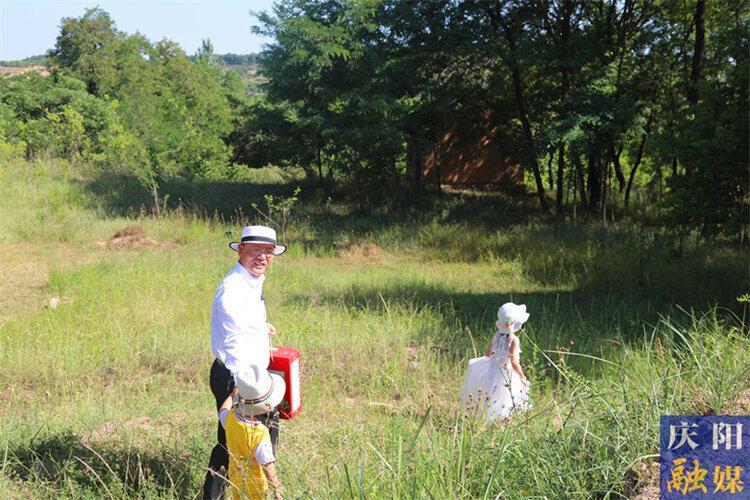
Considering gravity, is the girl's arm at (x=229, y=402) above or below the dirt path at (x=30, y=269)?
above

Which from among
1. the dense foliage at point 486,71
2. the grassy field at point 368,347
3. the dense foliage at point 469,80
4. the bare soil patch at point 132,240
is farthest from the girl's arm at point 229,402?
the dense foliage at point 486,71

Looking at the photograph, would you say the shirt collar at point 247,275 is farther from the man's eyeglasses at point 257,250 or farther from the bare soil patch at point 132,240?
the bare soil patch at point 132,240

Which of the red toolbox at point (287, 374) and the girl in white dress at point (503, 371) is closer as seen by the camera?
the red toolbox at point (287, 374)

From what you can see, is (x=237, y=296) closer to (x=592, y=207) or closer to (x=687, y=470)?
(x=687, y=470)

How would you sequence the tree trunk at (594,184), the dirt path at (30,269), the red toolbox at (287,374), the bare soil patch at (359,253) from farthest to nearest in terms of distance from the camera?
the tree trunk at (594,184)
the bare soil patch at (359,253)
the dirt path at (30,269)
the red toolbox at (287,374)

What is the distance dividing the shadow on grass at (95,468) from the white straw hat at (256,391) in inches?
31.5

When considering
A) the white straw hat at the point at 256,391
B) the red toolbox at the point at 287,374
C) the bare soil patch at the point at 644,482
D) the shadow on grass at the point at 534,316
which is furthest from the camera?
the shadow on grass at the point at 534,316

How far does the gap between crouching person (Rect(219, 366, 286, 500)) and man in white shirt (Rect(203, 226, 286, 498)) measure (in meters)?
0.08

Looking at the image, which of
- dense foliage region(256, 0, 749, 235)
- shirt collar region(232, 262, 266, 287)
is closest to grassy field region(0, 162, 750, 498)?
shirt collar region(232, 262, 266, 287)

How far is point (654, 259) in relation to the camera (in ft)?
39.7

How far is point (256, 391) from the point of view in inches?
122

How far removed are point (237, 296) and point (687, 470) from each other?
91.2 inches

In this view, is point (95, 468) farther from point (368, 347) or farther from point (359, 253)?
point (359, 253)

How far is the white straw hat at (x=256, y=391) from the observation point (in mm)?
3080
